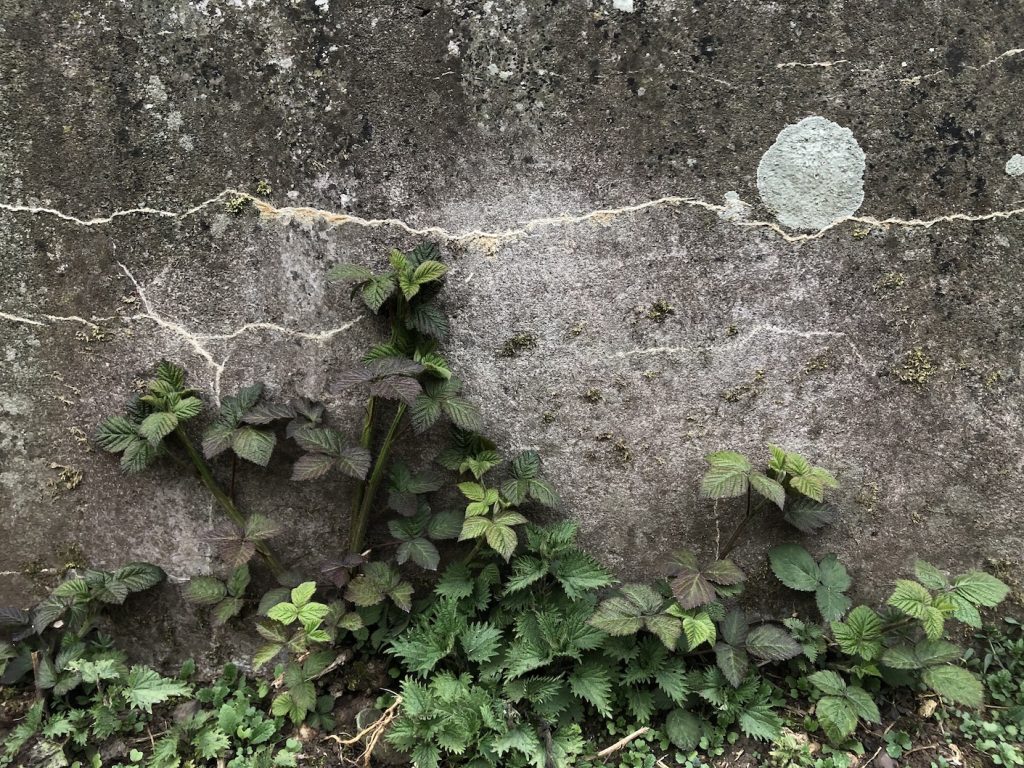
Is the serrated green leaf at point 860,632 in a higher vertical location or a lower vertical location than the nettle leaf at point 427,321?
lower

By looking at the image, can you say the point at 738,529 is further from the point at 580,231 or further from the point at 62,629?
the point at 62,629

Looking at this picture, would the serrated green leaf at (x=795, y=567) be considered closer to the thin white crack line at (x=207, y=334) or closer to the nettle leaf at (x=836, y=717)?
the nettle leaf at (x=836, y=717)

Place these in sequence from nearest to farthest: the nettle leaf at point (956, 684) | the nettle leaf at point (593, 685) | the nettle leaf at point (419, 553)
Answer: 1. the nettle leaf at point (956, 684)
2. the nettle leaf at point (593, 685)
3. the nettle leaf at point (419, 553)

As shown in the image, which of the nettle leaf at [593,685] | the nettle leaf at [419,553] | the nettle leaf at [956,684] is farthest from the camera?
the nettle leaf at [419,553]

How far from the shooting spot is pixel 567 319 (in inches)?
65.8

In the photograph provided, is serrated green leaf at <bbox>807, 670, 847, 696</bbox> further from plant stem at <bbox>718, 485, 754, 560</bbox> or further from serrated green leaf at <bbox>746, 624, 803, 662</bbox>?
plant stem at <bbox>718, 485, 754, 560</bbox>

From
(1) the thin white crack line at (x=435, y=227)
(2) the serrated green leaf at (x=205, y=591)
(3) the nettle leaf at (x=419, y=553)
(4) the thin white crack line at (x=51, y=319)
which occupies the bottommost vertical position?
(2) the serrated green leaf at (x=205, y=591)

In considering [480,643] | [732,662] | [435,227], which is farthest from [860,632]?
[435,227]

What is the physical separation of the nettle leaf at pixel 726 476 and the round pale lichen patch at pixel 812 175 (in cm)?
64

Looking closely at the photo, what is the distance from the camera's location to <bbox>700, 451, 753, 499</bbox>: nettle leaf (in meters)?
1.55

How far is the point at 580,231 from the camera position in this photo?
5.36 feet

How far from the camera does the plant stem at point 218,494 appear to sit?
1.70 m

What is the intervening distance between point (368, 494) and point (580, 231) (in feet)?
3.09

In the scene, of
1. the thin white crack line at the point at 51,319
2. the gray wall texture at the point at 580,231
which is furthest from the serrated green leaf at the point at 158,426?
the thin white crack line at the point at 51,319
